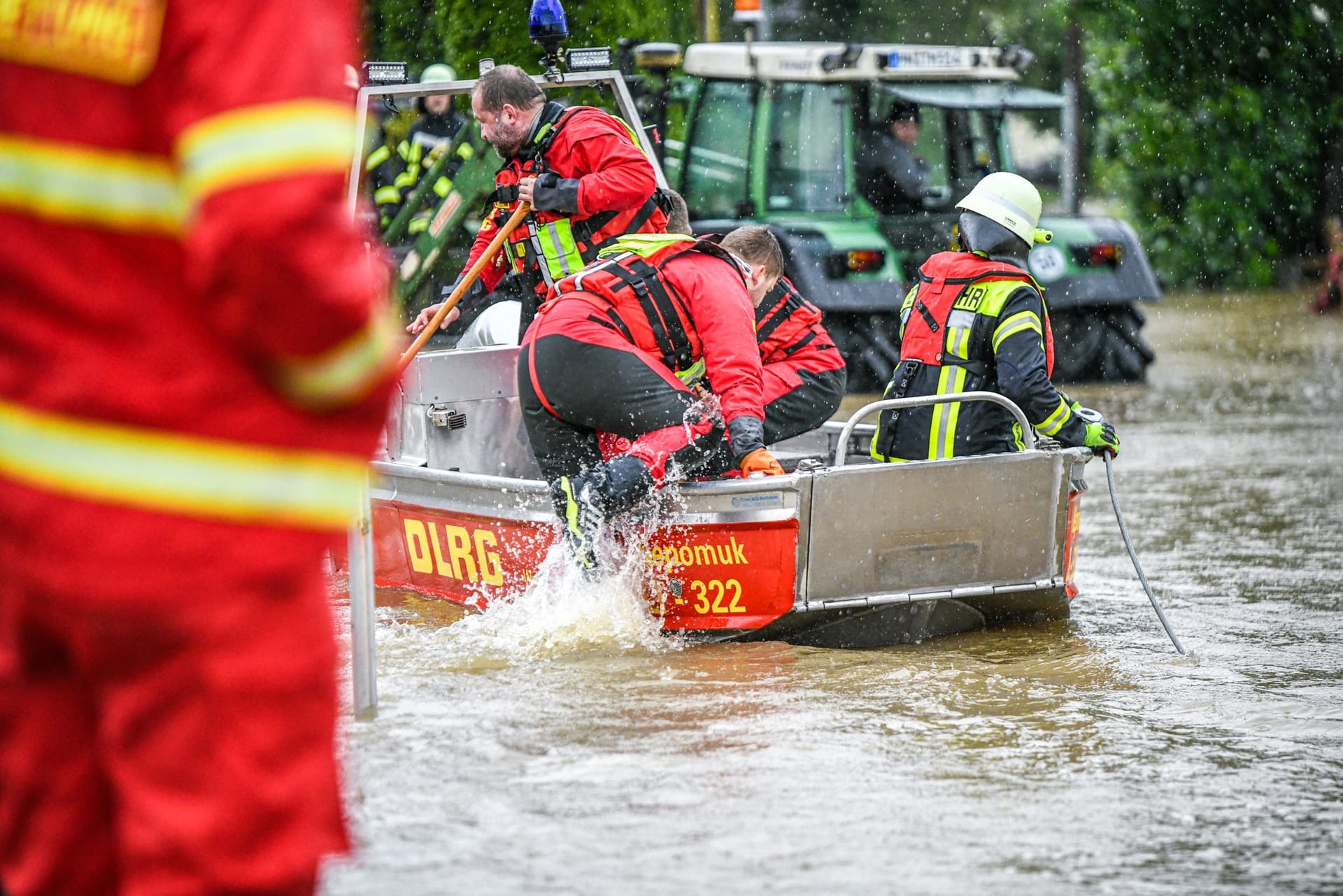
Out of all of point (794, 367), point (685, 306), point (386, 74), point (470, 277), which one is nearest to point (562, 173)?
point (470, 277)

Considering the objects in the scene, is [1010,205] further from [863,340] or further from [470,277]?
[863,340]

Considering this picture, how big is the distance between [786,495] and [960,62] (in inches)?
332

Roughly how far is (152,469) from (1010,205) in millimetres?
4647

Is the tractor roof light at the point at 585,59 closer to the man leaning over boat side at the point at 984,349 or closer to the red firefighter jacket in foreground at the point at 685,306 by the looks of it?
the red firefighter jacket in foreground at the point at 685,306

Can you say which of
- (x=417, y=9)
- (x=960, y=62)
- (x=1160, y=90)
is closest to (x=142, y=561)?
(x=960, y=62)

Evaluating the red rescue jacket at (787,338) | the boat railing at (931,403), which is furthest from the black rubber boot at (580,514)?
the red rescue jacket at (787,338)

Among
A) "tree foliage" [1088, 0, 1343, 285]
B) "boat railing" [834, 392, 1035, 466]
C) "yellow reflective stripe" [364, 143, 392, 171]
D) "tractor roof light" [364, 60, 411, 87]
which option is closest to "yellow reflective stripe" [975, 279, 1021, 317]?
"boat railing" [834, 392, 1035, 466]

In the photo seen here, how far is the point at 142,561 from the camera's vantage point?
1.73 metres

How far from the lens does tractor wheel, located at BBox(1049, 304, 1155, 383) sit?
45.2ft

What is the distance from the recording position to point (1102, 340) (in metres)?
13.8

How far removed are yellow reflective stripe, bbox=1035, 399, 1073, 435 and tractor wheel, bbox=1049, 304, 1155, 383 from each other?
813 cm

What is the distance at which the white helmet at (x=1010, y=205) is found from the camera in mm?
6000

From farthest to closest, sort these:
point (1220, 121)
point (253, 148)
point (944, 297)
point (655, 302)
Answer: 1. point (1220, 121)
2. point (944, 297)
3. point (655, 302)
4. point (253, 148)

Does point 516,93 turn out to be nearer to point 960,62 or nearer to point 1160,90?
point 960,62
